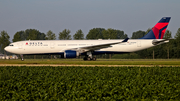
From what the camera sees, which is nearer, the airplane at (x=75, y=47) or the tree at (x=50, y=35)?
the airplane at (x=75, y=47)

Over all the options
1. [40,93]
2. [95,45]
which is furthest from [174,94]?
[95,45]

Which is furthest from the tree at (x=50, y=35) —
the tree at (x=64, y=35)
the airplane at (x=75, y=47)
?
the airplane at (x=75, y=47)

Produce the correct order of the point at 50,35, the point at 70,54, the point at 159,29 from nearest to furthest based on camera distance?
the point at 70,54 < the point at 159,29 < the point at 50,35

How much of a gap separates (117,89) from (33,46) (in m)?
27.4

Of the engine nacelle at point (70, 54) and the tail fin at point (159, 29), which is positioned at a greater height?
the tail fin at point (159, 29)

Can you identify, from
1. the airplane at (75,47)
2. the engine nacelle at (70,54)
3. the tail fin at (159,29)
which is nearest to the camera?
the engine nacelle at (70,54)

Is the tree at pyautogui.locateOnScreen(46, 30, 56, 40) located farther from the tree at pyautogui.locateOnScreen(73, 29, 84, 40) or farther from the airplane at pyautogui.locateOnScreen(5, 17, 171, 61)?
the airplane at pyautogui.locateOnScreen(5, 17, 171, 61)

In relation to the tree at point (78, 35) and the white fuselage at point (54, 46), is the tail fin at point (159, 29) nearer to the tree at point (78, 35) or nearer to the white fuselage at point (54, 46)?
the white fuselage at point (54, 46)

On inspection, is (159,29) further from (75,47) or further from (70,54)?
(70,54)

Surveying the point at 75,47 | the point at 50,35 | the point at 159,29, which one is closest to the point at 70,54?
the point at 75,47

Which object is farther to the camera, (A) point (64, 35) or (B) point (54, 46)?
(A) point (64, 35)

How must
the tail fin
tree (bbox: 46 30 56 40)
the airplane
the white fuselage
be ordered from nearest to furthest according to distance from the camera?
the airplane → the white fuselage → the tail fin → tree (bbox: 46 30 56 40)

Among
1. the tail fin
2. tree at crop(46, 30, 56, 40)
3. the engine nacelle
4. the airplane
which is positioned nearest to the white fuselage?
the airplane

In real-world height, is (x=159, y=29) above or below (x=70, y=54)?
above
